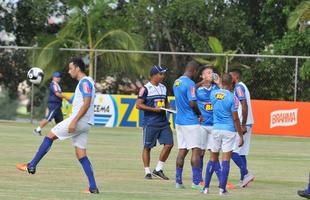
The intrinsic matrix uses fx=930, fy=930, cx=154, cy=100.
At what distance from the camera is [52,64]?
122ft

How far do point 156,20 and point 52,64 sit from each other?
954 centimetres

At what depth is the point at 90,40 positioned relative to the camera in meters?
40.2

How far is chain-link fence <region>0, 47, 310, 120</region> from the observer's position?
34.3m

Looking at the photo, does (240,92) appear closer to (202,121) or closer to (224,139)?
(202,121)

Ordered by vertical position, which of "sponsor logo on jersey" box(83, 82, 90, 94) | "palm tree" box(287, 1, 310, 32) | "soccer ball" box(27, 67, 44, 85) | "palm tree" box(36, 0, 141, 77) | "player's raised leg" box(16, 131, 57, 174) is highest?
"palm tree" box(287, 1, 310, 32)

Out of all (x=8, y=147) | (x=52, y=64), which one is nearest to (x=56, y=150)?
(x=8, y=147)

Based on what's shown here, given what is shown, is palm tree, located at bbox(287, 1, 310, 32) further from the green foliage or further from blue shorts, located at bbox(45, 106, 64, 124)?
blue shorts, located at bbox(45, 106, 64, 124)

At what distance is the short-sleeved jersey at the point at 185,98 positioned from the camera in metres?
15.1

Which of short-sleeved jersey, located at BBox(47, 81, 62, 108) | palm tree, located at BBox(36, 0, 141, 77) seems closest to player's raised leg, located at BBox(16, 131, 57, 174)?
short-sleeved jersey, located at BBox(47, 81, 62, 108)

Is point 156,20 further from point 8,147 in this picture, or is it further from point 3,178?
point 3,178

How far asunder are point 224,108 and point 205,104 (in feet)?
4.72

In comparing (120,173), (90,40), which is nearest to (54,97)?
(120,173)

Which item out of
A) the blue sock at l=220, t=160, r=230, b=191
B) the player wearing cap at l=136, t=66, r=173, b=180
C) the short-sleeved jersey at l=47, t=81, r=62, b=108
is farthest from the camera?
the short-sleeved jersey at l=47, t=81, r=62, b=108

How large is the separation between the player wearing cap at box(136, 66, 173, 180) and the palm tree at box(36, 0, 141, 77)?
1877 cm
